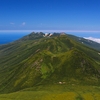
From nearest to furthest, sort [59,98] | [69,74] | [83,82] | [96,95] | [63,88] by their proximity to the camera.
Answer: [59,98], [96,95], [63,88], [83,82], [69,74]

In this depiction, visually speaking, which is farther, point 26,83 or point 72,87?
point 26,83

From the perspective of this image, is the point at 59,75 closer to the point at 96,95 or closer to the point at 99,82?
the point at 99,82

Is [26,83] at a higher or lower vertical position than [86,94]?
lower

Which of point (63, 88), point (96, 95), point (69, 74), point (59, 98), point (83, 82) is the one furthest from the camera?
point (69, 74)

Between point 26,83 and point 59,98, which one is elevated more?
point 59,98

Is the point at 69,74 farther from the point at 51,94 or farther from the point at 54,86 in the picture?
the point at 51,94

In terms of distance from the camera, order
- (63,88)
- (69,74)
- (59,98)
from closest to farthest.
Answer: (59,98) → (63,88) → (69,74)

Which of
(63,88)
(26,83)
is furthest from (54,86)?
(26,83)

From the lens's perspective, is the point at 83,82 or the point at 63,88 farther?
the point at 83,82

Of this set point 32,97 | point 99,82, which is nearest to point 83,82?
point 99,82
